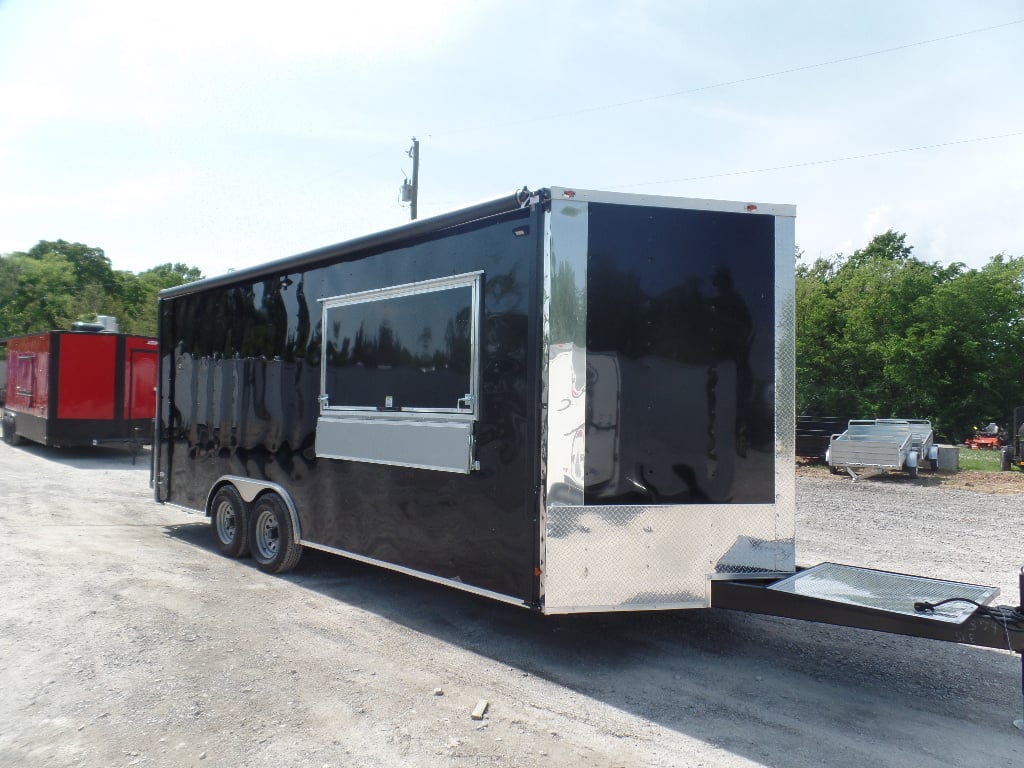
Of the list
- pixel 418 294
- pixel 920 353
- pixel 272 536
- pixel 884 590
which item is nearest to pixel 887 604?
pixel 884 590

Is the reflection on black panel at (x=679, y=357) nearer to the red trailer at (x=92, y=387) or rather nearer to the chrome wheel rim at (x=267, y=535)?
the chrome wheel rim at (x=267, y=535)

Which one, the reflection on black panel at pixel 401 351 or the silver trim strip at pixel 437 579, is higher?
the reflection on black panel at pixel 401 351

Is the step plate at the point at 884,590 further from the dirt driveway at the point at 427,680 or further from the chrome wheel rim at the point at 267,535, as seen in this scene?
the chrome wheel rim at the point at 267,535

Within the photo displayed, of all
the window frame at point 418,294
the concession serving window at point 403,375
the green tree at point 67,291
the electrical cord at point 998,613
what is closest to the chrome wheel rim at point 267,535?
the concession serving window at point 403,375

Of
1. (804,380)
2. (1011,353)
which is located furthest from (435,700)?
(1011,353)

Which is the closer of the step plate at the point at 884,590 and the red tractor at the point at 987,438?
the step plate at the point at 884,590

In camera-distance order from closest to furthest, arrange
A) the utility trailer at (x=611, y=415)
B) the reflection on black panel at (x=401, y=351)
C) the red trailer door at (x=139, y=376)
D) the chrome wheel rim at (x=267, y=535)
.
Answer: the utility trailer at (x=611, y=415) → the reflection on black panel at (x=401, y=351) → the chrome wheel rim at (x=267, y=535) → the red trailer door at (x=139, y=376)

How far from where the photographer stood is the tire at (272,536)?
6.40 meters

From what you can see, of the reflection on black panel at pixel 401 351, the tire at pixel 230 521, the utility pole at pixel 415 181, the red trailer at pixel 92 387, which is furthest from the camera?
the utility pole at pixel 415 181

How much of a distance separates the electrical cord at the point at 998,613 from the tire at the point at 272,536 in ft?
15.3

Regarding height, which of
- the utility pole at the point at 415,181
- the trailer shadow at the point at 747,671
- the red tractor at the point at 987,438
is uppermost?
the utility pole at the point at 415,181

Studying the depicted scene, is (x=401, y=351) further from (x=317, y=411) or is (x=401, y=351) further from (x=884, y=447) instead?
(x=884, y=447)

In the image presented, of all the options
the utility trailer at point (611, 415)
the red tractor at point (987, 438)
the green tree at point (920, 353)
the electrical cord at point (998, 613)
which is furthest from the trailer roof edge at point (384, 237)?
the red tractor at point (987, 438)

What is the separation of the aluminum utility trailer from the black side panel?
12.5 metres
